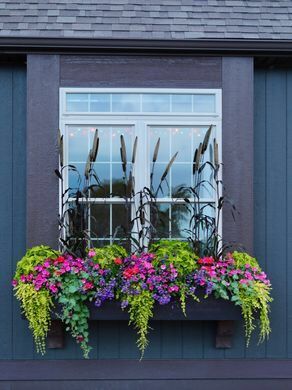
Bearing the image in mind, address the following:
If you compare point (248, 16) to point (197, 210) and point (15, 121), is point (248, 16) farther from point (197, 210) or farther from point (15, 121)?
point (15, 121)

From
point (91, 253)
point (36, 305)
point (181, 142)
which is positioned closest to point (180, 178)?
point (181, 142)

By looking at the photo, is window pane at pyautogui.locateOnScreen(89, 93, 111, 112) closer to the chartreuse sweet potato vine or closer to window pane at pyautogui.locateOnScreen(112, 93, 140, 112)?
window pane at pyautogui.locateOnScreen(112, 93, 140, 112)

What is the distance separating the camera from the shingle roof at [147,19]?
4238 millimetres

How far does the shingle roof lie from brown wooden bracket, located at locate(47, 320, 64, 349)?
7.40 ft

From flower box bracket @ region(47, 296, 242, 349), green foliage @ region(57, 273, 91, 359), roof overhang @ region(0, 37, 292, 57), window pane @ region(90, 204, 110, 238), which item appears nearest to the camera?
green foliage @ region(57, 273, 91, 359)

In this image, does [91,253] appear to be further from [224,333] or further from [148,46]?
[148,46]

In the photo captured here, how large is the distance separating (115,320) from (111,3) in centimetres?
255

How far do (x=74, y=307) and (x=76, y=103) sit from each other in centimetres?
158

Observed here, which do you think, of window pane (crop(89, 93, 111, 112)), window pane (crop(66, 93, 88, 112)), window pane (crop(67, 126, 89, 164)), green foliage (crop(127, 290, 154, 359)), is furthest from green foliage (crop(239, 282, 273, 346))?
window pane (crop(66, 93, 88, 112))

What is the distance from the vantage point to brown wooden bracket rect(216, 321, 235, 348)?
13.9ft

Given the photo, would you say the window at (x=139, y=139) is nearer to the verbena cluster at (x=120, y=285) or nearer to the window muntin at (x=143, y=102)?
the window muntin at (x=143, y=102)

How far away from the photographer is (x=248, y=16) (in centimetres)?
442

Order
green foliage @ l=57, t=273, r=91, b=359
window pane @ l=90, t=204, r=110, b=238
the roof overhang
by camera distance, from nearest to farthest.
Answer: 1. green foliage @ l=57, t=273, r=91, b=359
2. the roof overhang
3. window pane @ l=90, t=204, r=110, b=238

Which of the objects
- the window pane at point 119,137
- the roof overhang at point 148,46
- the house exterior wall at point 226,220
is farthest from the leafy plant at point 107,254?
the roof overhang at point 148,46
